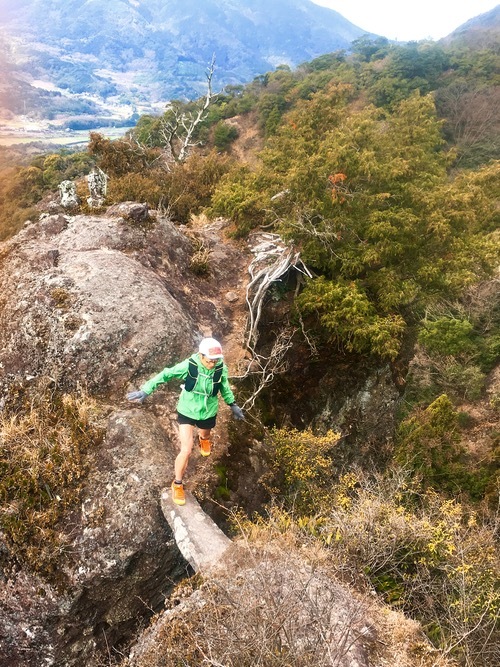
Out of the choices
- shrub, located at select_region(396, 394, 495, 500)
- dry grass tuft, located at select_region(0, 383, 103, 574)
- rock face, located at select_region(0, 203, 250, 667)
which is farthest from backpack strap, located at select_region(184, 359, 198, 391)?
shrub, located at select_region(396, 394, 495, 500)

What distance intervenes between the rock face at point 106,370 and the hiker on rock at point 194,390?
922 millimetres

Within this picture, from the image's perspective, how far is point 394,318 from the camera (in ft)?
34.3

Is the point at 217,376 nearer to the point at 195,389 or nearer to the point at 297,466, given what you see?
the point at 195,389

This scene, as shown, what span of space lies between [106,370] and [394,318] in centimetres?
725

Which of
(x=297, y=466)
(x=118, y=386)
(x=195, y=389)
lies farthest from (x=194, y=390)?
(x=297, y=466)

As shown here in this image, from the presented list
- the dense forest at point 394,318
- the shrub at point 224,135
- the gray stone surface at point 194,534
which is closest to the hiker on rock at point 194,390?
the gray stone surface at point 194,534

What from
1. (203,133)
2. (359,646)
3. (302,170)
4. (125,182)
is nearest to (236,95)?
(203,133)

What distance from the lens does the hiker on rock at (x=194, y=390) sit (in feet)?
18.4

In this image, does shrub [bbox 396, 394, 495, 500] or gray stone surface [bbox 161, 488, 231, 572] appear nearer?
gray stone surface [bbox 161, 488, 231, 572]

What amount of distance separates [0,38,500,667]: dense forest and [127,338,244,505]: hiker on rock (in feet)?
4.90

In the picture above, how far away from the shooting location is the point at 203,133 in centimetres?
5388

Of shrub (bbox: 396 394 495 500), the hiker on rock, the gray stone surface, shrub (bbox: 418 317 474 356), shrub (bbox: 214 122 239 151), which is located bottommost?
shrub (bbox: 396 394 495 500)

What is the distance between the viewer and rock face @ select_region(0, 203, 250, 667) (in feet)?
17.8

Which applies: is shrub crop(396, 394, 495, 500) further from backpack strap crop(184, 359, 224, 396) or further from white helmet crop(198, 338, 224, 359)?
white helmet crop(198, 338, 224, 359)
